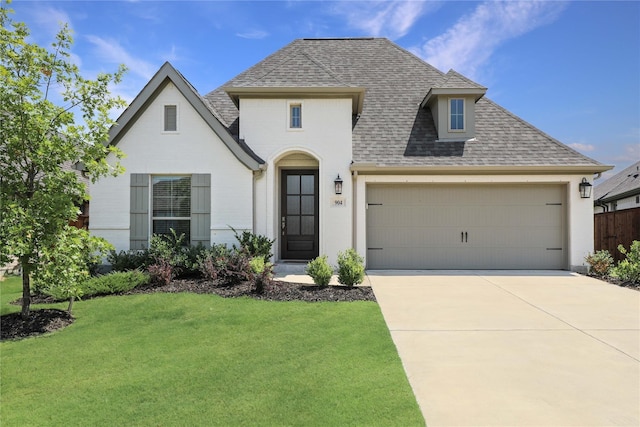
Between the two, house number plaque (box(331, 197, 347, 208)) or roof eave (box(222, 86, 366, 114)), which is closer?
roof eave (box(222, 86, 366, 114))

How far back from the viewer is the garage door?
1083 cm

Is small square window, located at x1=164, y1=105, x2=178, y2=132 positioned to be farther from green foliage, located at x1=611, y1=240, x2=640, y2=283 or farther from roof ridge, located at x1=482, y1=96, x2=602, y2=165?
green foliage, located at x1=611, y1=240, x2=640, y2=283

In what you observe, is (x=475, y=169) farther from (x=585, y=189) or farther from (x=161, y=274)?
(x=161, y=274)

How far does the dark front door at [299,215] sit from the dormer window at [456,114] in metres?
4.58

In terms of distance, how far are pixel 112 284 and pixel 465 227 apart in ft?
30.5

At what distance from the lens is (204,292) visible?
755cm

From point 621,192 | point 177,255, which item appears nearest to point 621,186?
point 621,192

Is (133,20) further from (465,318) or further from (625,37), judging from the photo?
(625,37)

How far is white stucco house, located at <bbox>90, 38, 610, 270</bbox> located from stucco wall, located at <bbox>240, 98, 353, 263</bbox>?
28 millimetres

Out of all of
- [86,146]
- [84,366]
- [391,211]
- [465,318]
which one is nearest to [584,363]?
[465,318]

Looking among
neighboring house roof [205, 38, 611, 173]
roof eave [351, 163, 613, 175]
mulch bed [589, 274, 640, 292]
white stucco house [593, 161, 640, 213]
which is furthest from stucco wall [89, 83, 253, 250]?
white stucco house [593, 161, 640, 213]

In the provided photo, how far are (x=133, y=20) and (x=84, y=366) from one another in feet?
24.8

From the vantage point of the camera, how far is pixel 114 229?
382 inches

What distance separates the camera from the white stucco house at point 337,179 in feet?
31.9
